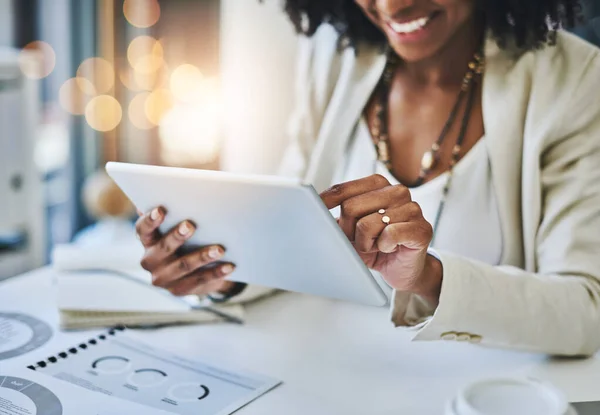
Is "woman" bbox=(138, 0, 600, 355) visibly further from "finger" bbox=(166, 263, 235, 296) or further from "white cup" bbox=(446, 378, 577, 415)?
"white cup" bbox=(446, 378, 577, 415)

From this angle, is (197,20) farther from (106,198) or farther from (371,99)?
(371,99)

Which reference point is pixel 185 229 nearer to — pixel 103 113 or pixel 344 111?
pixel 344 111

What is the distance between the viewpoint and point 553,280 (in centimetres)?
91

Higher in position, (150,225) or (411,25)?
(411,25)

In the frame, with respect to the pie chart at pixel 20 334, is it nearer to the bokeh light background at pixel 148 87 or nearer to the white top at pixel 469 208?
the white top at pixel 469 208

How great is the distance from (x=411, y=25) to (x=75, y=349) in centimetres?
56

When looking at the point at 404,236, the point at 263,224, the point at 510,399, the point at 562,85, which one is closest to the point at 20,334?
the point at 263,224

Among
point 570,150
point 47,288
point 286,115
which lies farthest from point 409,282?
point 286,115

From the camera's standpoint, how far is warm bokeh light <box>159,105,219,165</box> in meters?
2.05

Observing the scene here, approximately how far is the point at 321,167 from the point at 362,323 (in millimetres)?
262

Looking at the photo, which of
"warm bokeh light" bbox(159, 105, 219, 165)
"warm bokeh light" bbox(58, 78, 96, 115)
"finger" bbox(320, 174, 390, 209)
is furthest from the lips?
"warm bokeh light" bbox(58, 78, 96, 115)

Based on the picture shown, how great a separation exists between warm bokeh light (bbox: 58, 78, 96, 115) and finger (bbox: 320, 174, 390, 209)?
149 centimetres

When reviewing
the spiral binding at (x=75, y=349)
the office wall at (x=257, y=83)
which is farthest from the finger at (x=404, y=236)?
the office wall at (x=257, y=83)

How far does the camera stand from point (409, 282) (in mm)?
858
